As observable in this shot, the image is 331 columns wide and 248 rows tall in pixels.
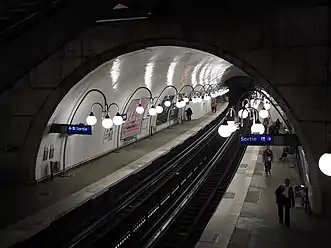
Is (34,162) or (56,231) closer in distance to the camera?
(56,231)

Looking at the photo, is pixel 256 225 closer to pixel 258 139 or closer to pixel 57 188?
pixel 258 139

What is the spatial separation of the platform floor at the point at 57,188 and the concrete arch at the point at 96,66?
0.92 meters

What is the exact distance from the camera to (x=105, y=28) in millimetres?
11602

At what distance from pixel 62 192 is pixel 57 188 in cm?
59

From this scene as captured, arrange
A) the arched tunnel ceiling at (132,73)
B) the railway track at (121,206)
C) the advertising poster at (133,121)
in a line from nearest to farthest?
the railway track at (121,206)
the arched tunnel ceiling at (132,73)
the advertising poster at (133,121)

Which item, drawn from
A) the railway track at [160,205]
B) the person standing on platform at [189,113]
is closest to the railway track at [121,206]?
the railway track at [160,205]

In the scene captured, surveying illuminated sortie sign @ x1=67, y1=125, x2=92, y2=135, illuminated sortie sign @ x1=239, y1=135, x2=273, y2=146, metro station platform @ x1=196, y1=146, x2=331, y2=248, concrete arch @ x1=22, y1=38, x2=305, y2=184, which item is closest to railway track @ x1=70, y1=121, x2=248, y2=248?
metro station platform @ x1=196, y1=146, x2=331, y2=248

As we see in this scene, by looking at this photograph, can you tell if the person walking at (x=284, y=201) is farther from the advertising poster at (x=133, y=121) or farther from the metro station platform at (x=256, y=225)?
the advertising poster at (x=133, y=121)

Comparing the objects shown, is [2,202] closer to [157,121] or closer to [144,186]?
[144,186]

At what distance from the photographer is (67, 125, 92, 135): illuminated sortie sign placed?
13.1 metres

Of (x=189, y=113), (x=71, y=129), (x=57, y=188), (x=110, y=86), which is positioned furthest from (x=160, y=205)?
(x=189, y=113)

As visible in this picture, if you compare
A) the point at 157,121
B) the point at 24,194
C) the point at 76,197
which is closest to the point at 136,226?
the point at 76,197

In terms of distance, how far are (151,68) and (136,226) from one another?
742 centimetres

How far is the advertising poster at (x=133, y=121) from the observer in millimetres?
20228
